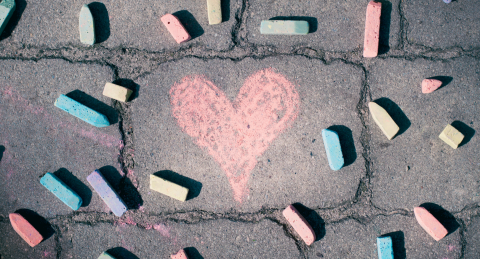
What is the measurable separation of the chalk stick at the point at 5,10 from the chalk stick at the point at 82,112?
835 mm

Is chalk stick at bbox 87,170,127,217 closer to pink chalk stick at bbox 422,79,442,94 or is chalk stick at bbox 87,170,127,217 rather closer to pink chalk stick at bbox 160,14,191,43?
pink chalk stick at bbox 160,14,191,43

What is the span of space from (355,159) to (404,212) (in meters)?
0.62

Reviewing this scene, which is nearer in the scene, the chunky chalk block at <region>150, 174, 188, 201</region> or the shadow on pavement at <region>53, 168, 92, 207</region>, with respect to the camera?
the chunky chalk block at <region>150, 174, 188, 201</region>

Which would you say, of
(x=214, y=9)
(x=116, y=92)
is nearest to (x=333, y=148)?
(x=214, y=9)

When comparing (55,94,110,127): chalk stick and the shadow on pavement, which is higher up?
(55,94,110,127): chalk stick

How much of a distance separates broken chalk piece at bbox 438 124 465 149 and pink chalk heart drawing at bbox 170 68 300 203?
1.22 metres

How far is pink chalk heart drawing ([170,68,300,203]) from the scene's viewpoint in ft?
7.09

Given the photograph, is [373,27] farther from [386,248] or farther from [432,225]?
[386,248]

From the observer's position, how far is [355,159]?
216cm

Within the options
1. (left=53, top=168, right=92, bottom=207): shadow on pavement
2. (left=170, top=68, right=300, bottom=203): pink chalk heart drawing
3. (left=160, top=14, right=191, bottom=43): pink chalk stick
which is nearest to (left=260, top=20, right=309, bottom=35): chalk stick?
(left=170, top=68, right=300, bottom=203): pink chalk heart drawing

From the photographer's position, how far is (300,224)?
208cm

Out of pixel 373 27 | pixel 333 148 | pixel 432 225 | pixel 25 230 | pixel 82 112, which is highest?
pixel 373 27

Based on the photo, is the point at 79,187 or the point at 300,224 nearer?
the point at 300,224

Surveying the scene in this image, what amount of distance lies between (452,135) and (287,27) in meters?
1.61
